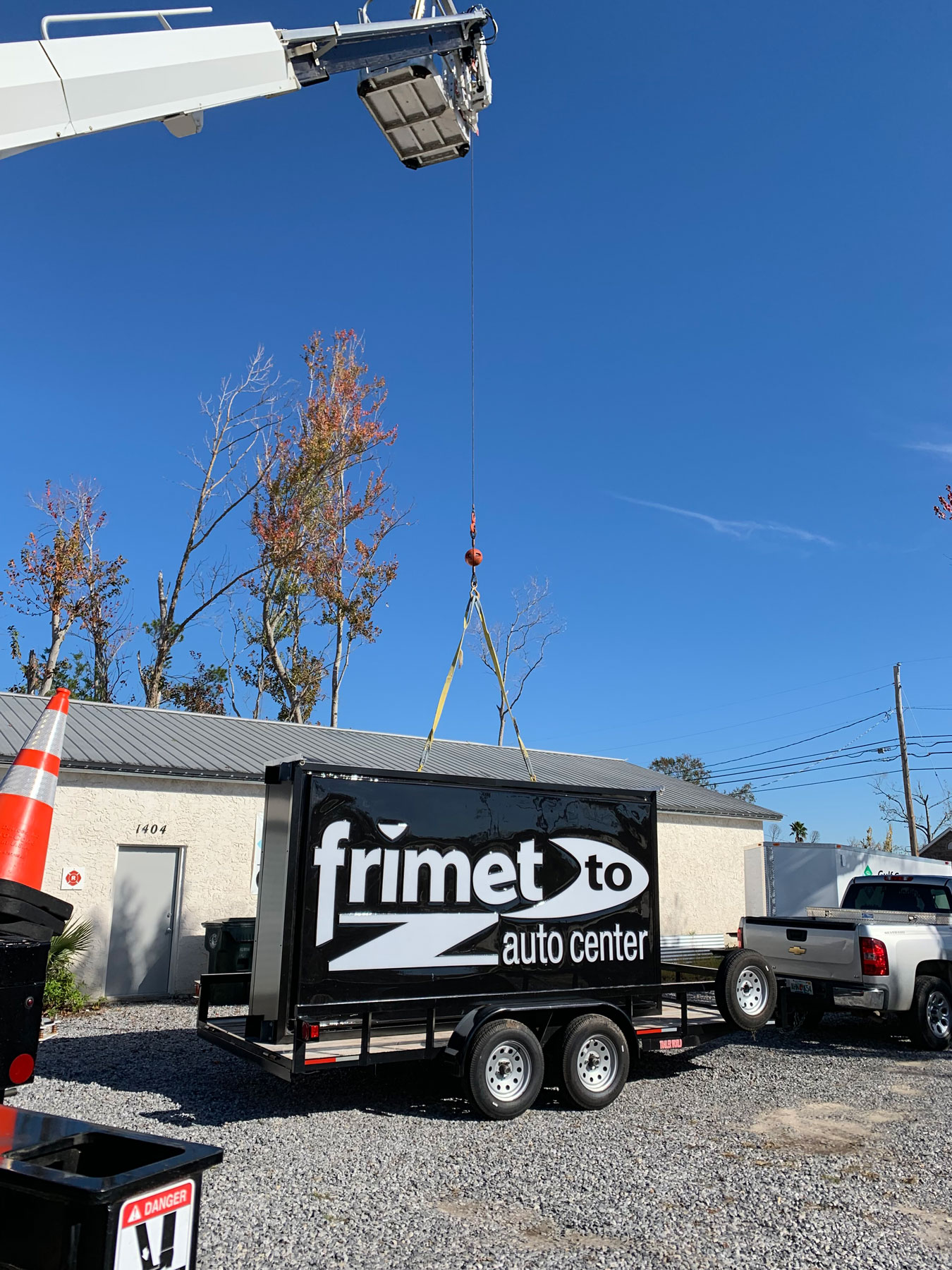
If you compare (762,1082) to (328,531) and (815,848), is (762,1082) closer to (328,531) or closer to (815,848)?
(815,848)

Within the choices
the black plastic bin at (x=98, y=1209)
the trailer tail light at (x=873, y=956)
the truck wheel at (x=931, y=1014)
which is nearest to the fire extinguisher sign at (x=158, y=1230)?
the black plastic bin at (x=98, y=1209)

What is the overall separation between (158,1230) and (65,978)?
11891 mm

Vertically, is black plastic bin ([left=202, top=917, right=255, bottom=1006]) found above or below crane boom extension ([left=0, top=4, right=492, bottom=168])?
below

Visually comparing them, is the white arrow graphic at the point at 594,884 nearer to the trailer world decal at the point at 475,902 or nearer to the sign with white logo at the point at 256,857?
the trailer world decal at the point at 475,902

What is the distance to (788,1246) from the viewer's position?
202 inches

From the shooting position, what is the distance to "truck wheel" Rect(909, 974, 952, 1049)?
11.1m

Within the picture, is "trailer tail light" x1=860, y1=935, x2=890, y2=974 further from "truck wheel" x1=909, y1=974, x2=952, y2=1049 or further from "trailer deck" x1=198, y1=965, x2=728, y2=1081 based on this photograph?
"trailer deck" x1=198, y1=965, x2=728, y2=1081

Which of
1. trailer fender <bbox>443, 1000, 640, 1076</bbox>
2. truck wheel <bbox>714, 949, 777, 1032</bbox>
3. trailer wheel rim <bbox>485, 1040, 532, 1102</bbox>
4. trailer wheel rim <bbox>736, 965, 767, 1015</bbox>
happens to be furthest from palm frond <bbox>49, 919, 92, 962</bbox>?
trailer wheel rim <bbox>736, 965, 767, 1015</bbox>

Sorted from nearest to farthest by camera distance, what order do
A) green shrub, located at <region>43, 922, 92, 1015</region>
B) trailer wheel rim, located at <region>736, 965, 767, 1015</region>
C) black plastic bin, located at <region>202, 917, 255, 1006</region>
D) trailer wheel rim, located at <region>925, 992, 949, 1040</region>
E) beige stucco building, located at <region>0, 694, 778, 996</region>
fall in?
trailer wheel rim, located at <region>736, 965, 767, 1015</region>
trailer wheel rim, located at <region>925, 992, 949, 1040</region>
green shrub, located at <region>43, 922, 92, 1015</region>
black plastic bin, located at <region>202, 917, 255, 1006</region>
beige stucco building, located at <region>0, 694, 778, 996</region>

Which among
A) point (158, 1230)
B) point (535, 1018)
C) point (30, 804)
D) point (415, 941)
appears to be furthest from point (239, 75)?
point (535, 1018)

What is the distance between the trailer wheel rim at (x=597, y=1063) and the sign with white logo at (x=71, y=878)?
8.92 m

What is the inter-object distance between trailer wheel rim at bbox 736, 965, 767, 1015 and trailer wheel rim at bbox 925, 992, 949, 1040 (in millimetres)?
2836

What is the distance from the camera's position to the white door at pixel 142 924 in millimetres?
14336

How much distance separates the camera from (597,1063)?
843 cm
